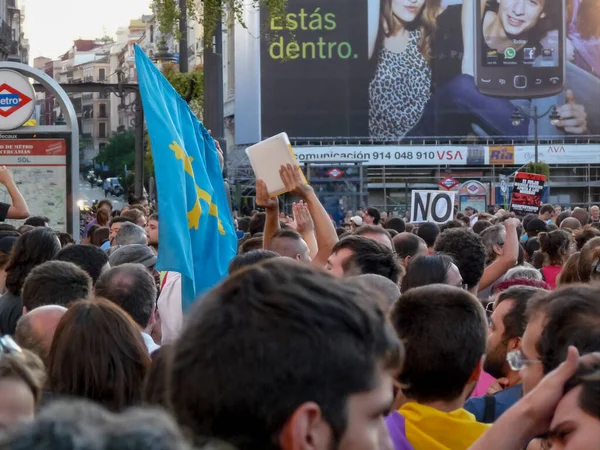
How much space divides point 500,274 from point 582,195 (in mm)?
55898

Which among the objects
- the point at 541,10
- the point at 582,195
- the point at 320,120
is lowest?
the point at 582,195

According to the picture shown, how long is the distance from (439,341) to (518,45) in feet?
191

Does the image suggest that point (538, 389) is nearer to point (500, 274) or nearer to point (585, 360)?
point (585, 360)

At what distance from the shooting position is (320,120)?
193 ft

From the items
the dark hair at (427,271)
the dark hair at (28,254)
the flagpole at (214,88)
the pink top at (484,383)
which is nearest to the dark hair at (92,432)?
the pink top at (484,383)

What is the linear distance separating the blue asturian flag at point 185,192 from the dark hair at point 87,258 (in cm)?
54

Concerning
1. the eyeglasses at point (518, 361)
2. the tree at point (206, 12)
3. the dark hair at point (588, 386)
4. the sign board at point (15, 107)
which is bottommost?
the eyeglasses at point (518, 361)

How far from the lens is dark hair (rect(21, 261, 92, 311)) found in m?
4.82

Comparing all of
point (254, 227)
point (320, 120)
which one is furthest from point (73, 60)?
point (254, 227)

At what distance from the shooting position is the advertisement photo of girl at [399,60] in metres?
58.7

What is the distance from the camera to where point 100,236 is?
1070cm

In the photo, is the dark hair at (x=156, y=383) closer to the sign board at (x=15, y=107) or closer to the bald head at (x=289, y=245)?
the bald head at (x=289, y=245)

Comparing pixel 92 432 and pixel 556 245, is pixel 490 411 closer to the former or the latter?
pixel 92 432

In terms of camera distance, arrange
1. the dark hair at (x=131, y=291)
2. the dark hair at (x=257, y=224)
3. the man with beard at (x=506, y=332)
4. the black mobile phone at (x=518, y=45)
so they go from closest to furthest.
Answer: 1. the man with beard at (x=506, y=332)
2. the dark hair at (x=131, y=291)
3. the dark hair at (x=257, y=224)
4. the black mobile phone at (x=518, y=45)
